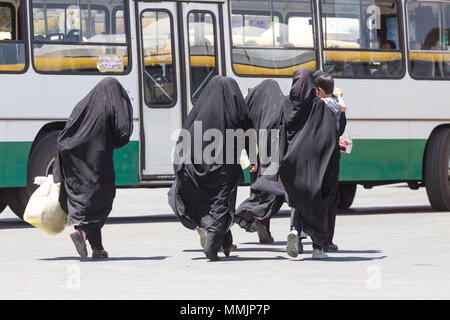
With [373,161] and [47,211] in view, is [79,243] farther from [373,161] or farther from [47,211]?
[373,161]

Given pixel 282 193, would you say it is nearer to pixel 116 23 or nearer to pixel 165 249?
pixel 165 249

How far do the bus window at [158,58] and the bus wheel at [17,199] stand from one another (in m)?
1.90

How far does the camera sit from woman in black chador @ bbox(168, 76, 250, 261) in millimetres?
10211

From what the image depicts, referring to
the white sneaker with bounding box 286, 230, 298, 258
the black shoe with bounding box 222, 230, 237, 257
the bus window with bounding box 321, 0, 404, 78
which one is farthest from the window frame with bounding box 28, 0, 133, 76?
the white sneaker with bounding box 286, 230, 298, 258

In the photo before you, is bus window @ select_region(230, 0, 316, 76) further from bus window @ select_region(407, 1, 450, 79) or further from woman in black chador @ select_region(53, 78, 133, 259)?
woman in black chador @ select_region(53, 78, 133, 259)

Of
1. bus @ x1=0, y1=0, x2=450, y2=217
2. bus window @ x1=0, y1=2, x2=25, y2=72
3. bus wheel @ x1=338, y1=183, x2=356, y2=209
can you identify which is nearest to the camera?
bus window @ x1=0, y1=2, x2=25, y2=72

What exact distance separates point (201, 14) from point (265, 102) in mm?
4149

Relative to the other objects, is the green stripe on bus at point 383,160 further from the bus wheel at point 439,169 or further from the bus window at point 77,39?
the bus window at point 77,39

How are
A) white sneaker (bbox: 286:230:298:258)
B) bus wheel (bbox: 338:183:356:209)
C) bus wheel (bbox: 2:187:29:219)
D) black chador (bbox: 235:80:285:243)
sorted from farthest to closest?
bus wheel (bbox: 338:183:356:209) → bus wheel (bbox: 2:187:29:219) → black chador (bbox: 235:80:285:243) → white sneaker (bbox: 286:230:298:258)

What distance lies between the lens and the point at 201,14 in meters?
15.4

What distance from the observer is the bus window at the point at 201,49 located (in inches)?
600

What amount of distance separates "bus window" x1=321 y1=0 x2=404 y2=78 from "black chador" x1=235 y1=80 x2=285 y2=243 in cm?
457

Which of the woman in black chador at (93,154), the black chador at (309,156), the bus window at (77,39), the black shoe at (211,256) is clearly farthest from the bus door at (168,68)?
the black chador at (309,156)

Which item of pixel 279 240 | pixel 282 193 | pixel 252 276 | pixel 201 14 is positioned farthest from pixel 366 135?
pixel 252 276
